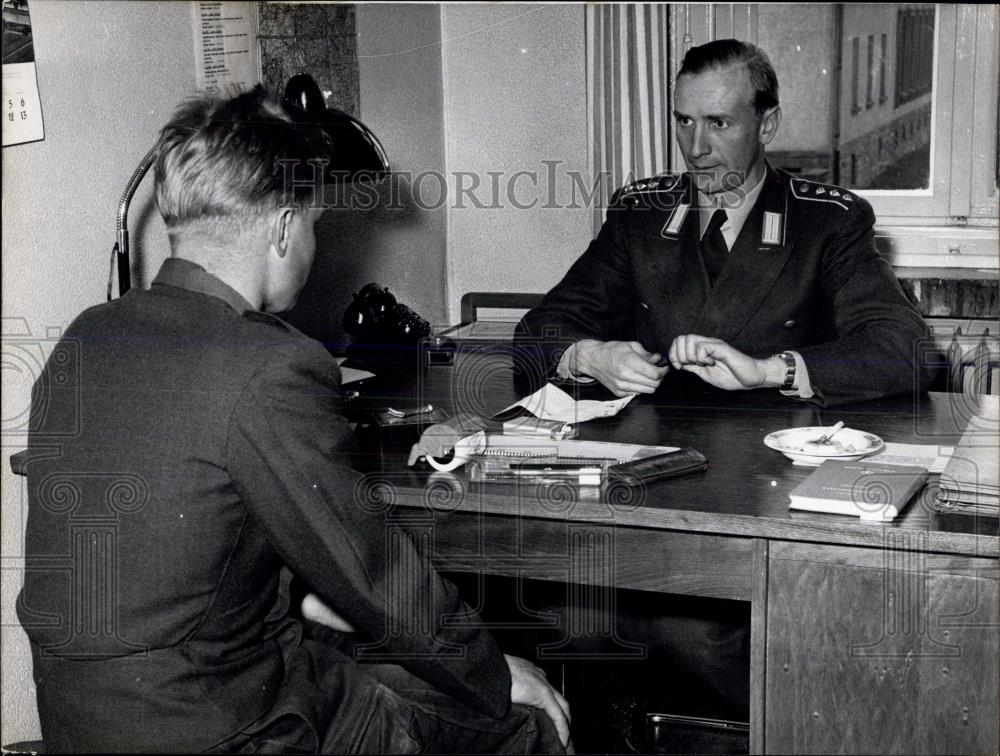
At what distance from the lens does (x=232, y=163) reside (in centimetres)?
148

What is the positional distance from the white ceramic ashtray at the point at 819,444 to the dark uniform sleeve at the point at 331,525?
2.13 feet

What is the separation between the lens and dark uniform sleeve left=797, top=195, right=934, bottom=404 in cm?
226

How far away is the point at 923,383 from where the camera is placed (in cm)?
234

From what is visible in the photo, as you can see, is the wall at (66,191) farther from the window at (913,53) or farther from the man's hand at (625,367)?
the window at (913,53)

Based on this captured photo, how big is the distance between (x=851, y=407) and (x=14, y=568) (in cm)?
167

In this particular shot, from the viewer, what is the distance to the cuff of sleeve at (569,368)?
2.49 meters

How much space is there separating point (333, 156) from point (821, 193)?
4.33 feet

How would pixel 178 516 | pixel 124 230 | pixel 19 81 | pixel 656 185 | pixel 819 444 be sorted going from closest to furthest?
1. pixel 178 516
2. pixel 819 444
3. pixel 19 81
4. pixel 124 230
5. pixel 656 185

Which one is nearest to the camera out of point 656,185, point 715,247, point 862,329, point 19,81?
point 19,81

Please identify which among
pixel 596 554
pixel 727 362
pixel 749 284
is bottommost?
pixel 596 554

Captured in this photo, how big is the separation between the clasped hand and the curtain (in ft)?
5.58

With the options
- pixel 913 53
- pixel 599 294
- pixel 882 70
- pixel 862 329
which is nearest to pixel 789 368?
pixel 862 329

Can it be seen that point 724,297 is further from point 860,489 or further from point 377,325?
point 860,489

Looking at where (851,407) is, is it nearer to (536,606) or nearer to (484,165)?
(536,606)
